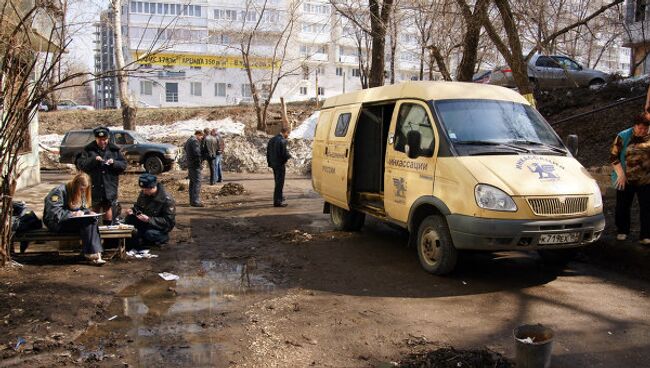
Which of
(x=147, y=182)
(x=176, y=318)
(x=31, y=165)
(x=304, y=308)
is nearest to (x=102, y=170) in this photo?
(x=147, y=182)

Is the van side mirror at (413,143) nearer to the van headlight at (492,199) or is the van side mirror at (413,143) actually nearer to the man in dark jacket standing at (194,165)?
the van headlight at (492,199)

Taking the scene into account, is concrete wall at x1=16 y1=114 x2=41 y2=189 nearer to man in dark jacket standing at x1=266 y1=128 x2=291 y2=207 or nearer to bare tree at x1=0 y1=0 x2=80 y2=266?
man in dark jacket standing at x1=266 y1=128 x2=291 y2=207

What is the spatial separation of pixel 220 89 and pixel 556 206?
179ft

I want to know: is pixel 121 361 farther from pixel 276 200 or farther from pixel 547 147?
pixel 276 200

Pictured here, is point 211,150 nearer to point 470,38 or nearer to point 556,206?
point 470,38

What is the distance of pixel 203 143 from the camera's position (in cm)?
1656

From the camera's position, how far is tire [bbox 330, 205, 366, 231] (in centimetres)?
908

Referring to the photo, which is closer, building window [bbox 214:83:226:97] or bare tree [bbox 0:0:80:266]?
bare tree [bbox 0:0:80:266]

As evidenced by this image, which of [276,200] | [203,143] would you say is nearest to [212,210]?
[276,200]

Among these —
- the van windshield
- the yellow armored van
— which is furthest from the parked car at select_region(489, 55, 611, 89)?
the van windshield

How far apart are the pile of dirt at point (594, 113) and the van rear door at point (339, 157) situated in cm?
586

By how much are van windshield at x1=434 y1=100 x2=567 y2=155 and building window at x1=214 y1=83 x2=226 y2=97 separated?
52884 millimetres

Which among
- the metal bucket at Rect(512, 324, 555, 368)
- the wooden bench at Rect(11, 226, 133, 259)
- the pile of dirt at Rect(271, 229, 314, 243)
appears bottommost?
the pile of dirt at Rect(271, 229, 314, 243)

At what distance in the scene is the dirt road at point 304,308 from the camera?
425 cm
